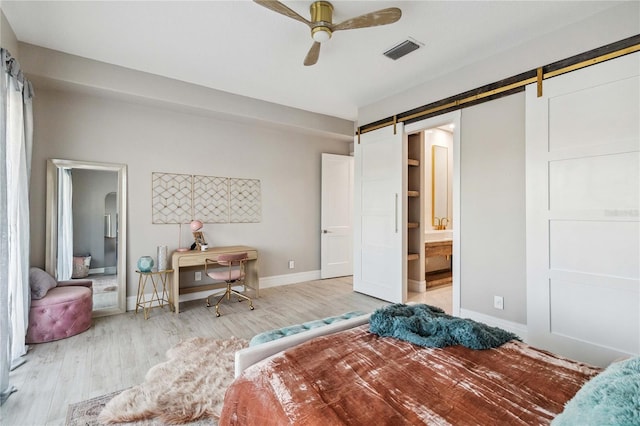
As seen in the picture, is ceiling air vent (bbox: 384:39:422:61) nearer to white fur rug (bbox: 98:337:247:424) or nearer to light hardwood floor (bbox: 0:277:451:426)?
light hardwood floor (bbox: 0:277:451:426)

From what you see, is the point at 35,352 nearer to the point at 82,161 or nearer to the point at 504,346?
the point at 82,161

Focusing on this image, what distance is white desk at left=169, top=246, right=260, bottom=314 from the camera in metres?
3.61

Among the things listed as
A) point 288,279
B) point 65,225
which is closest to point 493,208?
point 288,279

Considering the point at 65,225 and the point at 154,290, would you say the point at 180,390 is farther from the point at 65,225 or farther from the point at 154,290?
the point at 65,225

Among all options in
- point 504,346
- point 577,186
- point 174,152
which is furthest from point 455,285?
point 174,152

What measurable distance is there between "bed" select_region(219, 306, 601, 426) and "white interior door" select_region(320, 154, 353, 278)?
3.85 metres

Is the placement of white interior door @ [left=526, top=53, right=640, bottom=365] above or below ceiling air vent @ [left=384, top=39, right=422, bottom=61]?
below

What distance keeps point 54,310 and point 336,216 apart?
13.0ft

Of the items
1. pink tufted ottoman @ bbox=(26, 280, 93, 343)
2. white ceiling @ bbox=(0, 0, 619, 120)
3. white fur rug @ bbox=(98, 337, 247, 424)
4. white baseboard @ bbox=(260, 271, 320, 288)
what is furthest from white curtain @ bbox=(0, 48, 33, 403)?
white baseboard @ bbox=(260, 271, 320, 288)

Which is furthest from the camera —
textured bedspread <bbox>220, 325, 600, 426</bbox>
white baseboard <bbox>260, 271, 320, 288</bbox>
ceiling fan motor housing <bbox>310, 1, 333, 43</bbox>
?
white baseboard <bbox>260, 271, 320, 288</bbox>

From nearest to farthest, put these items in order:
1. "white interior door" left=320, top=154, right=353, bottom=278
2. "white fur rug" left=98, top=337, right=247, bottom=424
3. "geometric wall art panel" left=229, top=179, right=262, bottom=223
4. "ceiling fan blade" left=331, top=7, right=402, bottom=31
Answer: "white fur rug" left=98, top=337, right=247, bottom=424
"ceiling fan blade" left=331, top=7, right=402, bottom=31
"geometric wall art panel" left=229, top=179, right=262, bottom=223
"white interior door" left=320, top=154, right=353, bottom=278

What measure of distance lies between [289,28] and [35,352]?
3.50 meters

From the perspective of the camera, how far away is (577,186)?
238 centimetres

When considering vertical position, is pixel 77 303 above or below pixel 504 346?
below
